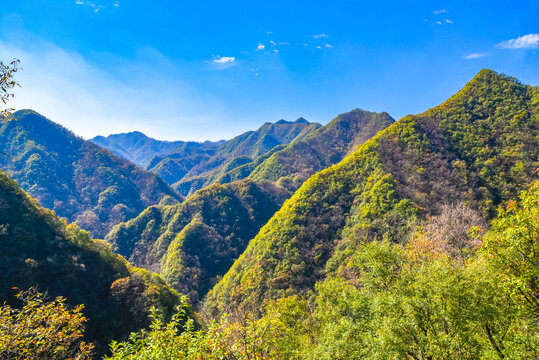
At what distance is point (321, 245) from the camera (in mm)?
47219

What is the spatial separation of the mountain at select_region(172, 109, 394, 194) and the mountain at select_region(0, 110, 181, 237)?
63.6 meters

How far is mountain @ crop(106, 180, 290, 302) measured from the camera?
7219 cm

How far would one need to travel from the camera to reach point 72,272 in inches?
1358

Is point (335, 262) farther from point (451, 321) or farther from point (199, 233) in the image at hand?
point (199, 233)

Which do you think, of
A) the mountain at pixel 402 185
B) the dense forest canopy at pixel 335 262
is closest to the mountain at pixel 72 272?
the dense forest canopy at pixel 335 262

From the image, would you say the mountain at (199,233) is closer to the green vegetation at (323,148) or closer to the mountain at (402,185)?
the mountain at (402,185)

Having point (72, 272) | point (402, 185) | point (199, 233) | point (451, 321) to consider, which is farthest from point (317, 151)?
point (451, 321)

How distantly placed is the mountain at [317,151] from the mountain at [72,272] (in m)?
96.5

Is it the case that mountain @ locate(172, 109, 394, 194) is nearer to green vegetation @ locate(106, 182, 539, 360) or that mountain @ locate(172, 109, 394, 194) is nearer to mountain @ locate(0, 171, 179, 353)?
mountain @ locate(0, 171, 179, 353)

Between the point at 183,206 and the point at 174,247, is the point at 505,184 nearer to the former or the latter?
the point at 174,247

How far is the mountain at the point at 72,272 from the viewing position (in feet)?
102

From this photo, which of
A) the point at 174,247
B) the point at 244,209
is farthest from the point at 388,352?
the point at 244,209

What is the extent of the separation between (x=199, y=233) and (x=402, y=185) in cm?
6480

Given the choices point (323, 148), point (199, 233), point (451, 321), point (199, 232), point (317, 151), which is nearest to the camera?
point (451, 321)
